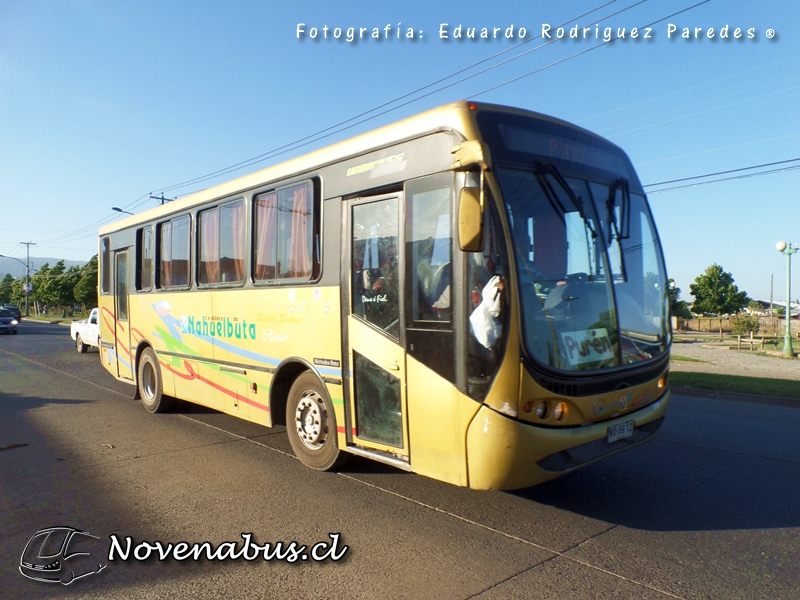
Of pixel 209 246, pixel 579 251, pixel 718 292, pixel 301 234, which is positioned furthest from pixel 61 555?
pixel 718 292

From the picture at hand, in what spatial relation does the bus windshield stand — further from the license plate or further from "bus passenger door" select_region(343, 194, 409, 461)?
"bus passenger door" select_region(343, 194, 409, 461)

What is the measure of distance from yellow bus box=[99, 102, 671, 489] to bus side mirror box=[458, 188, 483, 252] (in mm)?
15

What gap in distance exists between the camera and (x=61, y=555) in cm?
445

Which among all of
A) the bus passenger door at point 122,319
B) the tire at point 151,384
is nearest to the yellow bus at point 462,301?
the tire at point 151,384

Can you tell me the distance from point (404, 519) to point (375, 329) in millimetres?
1593

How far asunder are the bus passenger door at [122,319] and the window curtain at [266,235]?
4.85 meters

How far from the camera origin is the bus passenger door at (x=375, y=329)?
521 centimetres

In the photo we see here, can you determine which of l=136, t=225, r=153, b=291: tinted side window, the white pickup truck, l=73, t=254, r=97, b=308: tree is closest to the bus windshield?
l=136, t=225, r=153, b=291: tinted side window

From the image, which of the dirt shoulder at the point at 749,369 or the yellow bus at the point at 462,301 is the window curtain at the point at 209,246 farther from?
the dirt shoulder at the point at 749,369

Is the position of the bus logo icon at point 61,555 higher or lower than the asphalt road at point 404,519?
lower

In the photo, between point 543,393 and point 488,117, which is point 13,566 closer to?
point 543,393

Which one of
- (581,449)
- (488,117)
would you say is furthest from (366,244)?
(581,449)

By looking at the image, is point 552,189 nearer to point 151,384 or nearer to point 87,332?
point 151,384

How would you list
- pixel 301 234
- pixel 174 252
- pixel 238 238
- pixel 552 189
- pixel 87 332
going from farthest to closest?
pixel 87 332 → pixel 174 252 → pixel 238 238 → pixel 301 234 → pixel 552 189
